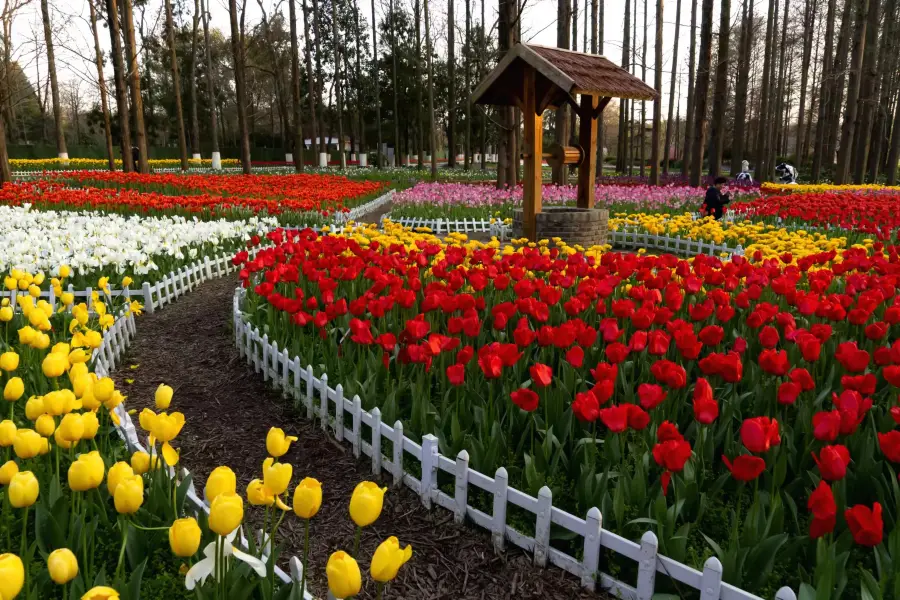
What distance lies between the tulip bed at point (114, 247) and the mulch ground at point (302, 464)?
690 millimetres

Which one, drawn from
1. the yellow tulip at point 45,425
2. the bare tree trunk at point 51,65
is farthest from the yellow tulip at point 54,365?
the bare tree trunk at point 51,65

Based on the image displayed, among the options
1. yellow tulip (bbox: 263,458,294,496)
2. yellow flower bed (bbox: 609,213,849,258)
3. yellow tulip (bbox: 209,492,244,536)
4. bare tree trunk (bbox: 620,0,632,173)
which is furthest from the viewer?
bare tree trunk (bbox: 620,0,632,173)

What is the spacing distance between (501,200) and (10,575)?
15006 millimetres

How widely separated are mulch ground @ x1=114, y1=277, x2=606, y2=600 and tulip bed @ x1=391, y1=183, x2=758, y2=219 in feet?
26.8

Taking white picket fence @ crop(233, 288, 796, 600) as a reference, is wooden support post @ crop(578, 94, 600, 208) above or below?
above

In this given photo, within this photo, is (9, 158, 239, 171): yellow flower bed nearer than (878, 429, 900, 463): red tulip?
No

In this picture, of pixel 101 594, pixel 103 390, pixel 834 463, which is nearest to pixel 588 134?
pixel 834 463

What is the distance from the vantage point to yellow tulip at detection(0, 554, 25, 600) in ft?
3.98

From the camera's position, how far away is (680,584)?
2.51 meters

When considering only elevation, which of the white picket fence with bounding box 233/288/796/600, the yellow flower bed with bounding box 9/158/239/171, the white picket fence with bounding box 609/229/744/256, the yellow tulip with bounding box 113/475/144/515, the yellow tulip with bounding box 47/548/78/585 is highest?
the yellow flower bed with bounding box 9/158/239/171

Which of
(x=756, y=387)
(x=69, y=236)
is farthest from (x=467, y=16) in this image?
(x=756, y=387)

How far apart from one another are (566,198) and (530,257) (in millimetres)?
A: 11612

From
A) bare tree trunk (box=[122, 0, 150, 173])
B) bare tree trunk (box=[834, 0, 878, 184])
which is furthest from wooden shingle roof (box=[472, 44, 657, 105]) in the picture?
bare tree trunk (box=[122, 0, 150, 173])

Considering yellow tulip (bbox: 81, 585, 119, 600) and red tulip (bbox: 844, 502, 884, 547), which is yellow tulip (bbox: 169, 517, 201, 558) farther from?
red tulip (bbox: 844, 502, 884, 547)
